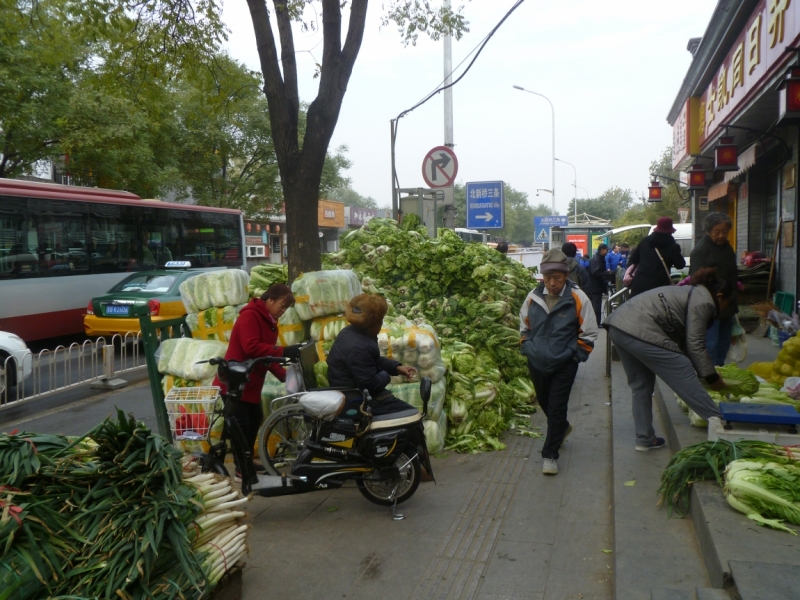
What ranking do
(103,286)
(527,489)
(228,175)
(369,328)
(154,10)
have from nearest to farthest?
(369,328)
(527,489)
(154,10)
(103,286)
(228,175)

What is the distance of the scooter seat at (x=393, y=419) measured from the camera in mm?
4852

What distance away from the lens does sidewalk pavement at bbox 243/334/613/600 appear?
4.00m

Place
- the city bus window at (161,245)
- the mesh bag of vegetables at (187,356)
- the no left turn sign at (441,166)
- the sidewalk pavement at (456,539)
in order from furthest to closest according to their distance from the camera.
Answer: the city bus window at (161,245) < the no left turn sign at (441,166) < the mesh bag of vegetables at (187,356) < the sidewalk pavement at (456,539)

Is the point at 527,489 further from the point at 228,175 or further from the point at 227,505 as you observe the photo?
the point at 228,175

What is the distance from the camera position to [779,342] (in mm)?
9016

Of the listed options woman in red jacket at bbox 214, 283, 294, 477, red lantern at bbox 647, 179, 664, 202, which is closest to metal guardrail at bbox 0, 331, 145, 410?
woman in red jacket at bbox 214, 283, 294, 477

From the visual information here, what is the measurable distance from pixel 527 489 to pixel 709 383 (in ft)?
5.25

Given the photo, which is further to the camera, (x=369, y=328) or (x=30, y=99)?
(x=30, y=99)

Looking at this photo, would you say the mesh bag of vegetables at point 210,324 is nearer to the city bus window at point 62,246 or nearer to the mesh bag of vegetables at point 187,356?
the mesh bag of vegetables at point 187,356

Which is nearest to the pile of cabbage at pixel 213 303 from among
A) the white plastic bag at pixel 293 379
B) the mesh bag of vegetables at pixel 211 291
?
the mesh bag of vegetables at pixel 211 291

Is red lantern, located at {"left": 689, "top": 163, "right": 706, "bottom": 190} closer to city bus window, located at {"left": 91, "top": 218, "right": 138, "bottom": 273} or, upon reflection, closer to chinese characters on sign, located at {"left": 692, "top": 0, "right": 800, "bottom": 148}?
chinese characters on sign, located at {"left": 692, "top": 0, "right": 800, "bottom": 148}

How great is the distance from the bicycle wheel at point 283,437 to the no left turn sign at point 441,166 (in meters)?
8.38

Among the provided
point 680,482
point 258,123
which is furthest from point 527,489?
point 258,123

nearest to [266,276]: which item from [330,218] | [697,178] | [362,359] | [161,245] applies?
[362,359]
